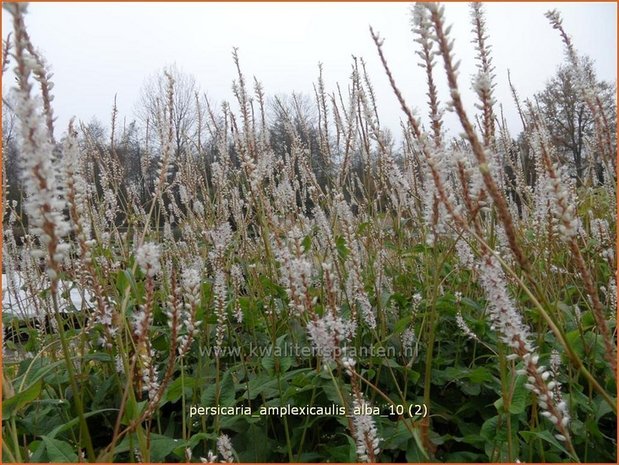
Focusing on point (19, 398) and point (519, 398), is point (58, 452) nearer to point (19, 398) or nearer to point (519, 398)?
point (19, 398)

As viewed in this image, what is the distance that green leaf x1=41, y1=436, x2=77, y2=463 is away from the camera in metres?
1.29

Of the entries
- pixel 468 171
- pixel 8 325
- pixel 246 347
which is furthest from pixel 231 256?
pixel 468 171

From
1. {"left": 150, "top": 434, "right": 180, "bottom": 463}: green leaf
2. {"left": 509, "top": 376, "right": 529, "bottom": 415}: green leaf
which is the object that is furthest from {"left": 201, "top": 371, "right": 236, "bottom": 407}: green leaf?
{"left": 509, "top": 376, "right": 529, "bottom": 415}: green leaf

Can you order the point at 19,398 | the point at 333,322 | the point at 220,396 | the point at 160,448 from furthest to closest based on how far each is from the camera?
the point at 220,396, the point at 160,448, the point at 19,398, the point at 333,322

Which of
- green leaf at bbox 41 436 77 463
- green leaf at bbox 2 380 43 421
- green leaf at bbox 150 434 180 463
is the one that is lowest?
green leaf at bbox 150 434 180 463

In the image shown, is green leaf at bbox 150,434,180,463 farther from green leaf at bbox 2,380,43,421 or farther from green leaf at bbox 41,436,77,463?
green leaf at bbox 2,380,43,421

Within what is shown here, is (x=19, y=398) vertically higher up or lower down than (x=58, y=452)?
higher up

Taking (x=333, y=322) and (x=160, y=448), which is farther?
(x=160, y=448)

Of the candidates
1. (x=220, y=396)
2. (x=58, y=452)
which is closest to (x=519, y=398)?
(x=220, y=396)

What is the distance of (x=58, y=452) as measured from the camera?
4.29ft

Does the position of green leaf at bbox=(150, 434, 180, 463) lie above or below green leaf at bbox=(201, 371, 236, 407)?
below

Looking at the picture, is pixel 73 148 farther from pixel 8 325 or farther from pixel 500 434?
pixel 8 325

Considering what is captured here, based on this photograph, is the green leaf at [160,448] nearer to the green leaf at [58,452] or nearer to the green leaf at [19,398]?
Answer: the green leaf at [58,452]

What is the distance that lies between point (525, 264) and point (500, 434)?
0.81 m
